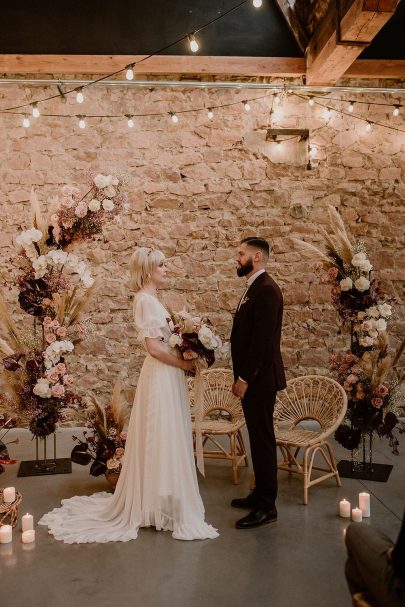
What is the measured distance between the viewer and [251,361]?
4145mm

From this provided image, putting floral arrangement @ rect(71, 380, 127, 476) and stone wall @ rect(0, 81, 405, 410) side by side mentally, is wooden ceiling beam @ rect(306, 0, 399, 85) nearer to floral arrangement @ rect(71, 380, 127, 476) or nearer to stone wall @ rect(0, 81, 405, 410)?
stone wall @ rect(0, 81, 405, 410)

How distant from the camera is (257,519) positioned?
416cm

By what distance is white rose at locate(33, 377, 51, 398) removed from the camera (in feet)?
16.7

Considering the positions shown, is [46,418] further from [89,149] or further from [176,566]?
[89,149]

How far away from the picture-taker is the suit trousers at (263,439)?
4.21 m

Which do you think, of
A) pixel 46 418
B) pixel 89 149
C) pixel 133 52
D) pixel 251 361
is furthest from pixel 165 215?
pixel 251 361

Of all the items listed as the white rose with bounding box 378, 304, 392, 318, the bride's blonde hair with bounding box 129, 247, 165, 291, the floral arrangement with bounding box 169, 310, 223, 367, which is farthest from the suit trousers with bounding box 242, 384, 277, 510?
the white rose with bounding box 378, 304, 392, 318

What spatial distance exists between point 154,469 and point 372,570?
2054mm

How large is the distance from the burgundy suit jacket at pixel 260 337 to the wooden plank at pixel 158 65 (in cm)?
312

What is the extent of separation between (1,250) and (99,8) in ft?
8.70

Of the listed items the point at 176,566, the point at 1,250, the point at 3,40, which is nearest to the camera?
the point at 176,566

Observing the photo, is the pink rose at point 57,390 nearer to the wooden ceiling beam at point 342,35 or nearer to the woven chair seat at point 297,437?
the woven chair seat at point 297,437

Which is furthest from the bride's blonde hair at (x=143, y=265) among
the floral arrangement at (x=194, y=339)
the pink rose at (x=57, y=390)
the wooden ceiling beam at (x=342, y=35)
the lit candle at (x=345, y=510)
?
the wooden ceiling beam at (x=342, y=35)

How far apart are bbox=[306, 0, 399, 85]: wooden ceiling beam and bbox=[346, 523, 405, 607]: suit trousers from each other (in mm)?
3853
